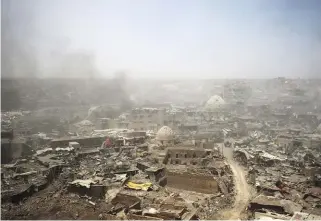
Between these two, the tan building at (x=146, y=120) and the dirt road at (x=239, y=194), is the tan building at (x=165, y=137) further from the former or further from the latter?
the tan building at (x=146, y=120)

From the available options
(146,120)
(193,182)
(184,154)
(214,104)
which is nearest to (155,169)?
(193,182)

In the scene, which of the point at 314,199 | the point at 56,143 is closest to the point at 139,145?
the point at 56,143

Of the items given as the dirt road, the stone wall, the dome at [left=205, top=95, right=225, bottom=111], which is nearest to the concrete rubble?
the stone wall

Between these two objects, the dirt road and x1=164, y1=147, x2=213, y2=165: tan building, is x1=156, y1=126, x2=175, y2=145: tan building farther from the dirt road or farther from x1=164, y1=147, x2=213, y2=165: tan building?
the dirt road

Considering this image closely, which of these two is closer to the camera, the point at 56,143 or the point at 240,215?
the point at 240,215

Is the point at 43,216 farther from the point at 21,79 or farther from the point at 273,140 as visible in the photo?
the point at 21,79

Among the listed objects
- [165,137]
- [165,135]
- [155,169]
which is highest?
[165,135]

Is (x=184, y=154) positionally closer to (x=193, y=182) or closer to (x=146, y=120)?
(x=193, y=182)
